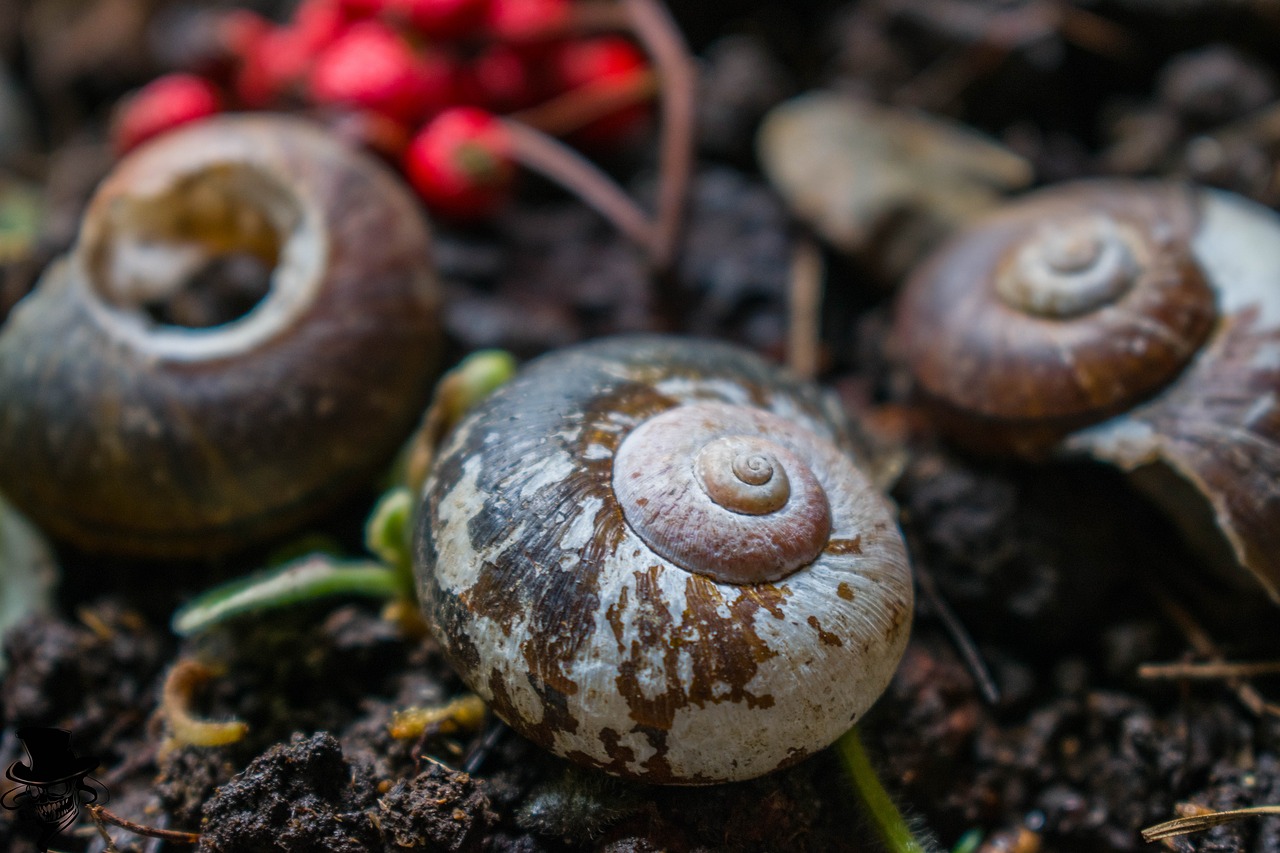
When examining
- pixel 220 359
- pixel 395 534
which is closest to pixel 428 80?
pixel 220 359

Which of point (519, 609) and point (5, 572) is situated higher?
point (519, 609)

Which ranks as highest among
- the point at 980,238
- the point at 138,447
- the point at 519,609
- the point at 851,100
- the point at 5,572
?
the point at 851,100

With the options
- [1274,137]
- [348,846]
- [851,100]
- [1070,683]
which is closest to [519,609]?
[348,846]

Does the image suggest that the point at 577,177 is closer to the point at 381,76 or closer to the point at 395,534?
the point at 381,76

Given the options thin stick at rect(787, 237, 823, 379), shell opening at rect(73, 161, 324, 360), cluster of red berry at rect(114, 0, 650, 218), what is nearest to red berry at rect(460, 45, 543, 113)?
cluster of red berry at rect(114, 0, 650, 218)

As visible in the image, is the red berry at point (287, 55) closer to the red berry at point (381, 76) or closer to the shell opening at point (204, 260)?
the red berry at point (381, 76)

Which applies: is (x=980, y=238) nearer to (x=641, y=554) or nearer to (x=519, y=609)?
(x=641, y=554)
